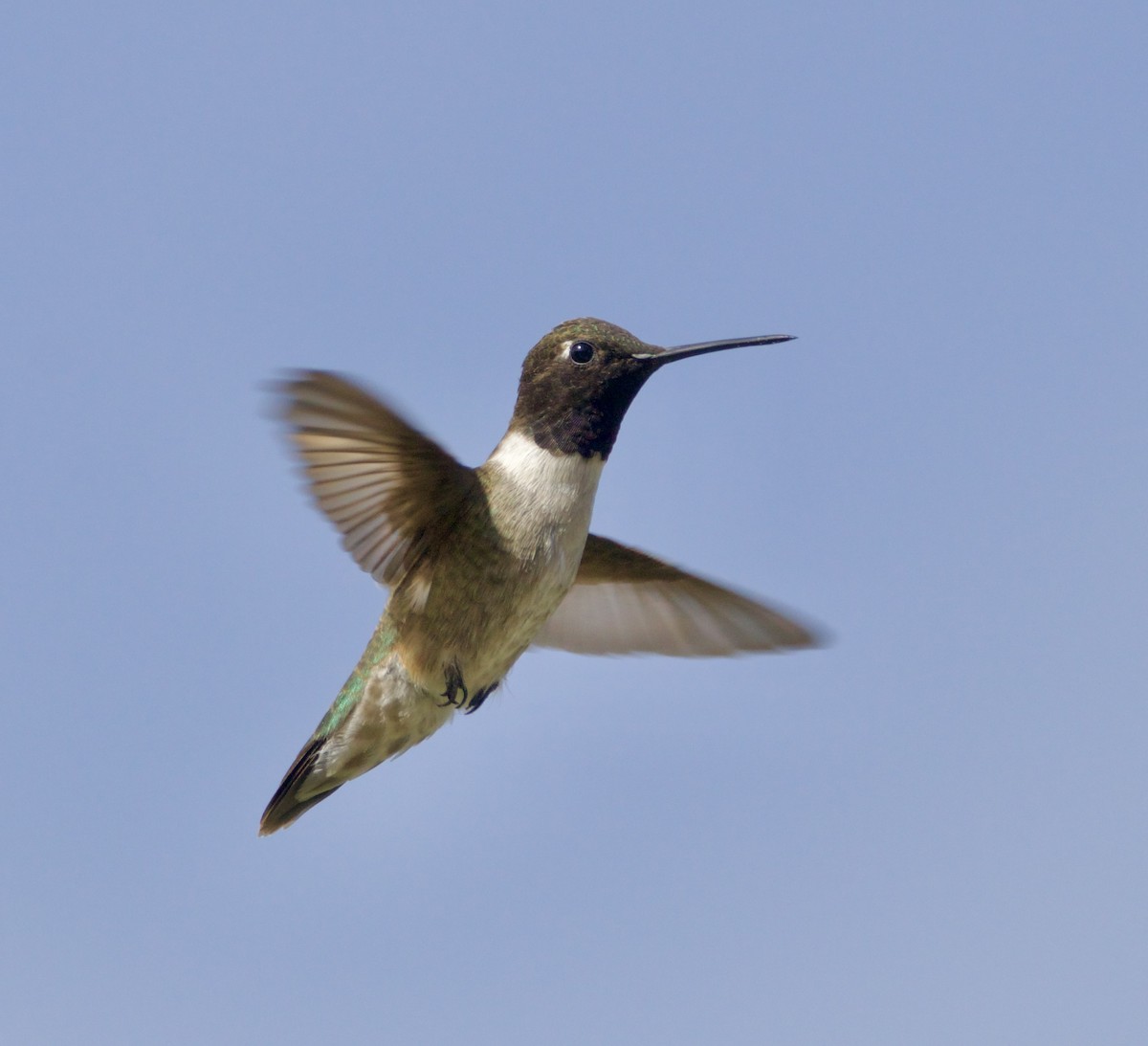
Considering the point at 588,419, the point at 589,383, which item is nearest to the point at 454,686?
the point at 588,419

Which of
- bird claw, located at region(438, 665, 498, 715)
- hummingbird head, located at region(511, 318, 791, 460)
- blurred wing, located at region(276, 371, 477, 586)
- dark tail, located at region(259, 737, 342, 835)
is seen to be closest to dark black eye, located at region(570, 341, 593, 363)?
hummingbird head, located at region(511, 318, 791, 460)

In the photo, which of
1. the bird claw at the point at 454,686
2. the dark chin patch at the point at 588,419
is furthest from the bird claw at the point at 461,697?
the dark chin patch at the point at 588,419

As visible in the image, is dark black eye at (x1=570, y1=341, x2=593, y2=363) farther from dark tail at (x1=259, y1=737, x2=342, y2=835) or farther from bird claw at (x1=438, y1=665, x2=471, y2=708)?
A: dark tail at (x1=259, y1=737, x2=342, y2=835)

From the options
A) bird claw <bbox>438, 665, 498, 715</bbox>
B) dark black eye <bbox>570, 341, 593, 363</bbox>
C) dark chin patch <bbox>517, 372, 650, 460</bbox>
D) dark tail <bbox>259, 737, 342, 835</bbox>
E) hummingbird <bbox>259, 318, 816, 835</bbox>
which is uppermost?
dark black eye <bbox>570, 341, 593, 363</bbox>

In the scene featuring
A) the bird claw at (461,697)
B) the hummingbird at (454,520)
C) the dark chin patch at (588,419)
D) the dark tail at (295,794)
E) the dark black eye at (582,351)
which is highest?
the dark black eye at (582,351)

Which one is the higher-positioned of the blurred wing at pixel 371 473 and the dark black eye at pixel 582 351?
the dark black eye at pixel 582 351

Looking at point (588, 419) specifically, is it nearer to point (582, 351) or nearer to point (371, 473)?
point (582, 351)

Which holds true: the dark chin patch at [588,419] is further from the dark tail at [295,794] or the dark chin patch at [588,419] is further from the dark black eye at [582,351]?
the dark tail at [295,794]

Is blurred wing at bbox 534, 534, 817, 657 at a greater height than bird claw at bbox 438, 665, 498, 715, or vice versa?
blurred wing at bbox 534, 534, 817, 657
